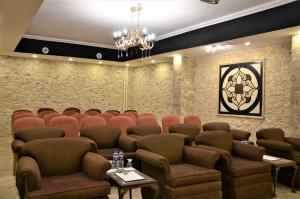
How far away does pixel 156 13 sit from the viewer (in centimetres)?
603

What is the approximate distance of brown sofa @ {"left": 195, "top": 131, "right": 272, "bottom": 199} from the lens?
364cm

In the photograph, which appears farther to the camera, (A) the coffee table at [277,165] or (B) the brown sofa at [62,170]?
(A) the coffee table at [277,165]

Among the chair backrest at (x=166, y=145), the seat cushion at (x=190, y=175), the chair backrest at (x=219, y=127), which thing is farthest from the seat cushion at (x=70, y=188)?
the chair backrest at (x=219, y=127)

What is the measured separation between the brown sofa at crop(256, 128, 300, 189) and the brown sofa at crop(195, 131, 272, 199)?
2.45 ft

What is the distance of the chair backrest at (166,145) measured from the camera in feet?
12.4

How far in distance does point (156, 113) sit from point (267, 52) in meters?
4.71

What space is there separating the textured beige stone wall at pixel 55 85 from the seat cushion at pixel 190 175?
7498 millimetres

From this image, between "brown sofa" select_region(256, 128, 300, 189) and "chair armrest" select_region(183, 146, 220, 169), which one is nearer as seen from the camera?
"chair armrest" select_region(183, 146, 220, 169)

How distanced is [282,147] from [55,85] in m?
8.07

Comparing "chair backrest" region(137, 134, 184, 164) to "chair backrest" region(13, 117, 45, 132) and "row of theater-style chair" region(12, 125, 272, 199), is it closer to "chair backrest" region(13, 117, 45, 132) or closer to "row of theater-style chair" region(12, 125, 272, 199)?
"row of theater-style chair" region(12, 125, 272, 199)

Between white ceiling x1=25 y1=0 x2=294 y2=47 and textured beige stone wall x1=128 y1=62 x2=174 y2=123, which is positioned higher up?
white ceiling x1=25 y1=0 x2=294 y2=47

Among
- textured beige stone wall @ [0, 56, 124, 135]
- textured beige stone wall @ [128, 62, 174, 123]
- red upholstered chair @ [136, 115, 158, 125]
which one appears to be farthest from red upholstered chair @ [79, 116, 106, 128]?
textured beige stone wall @ [0, 56, 124, 135]

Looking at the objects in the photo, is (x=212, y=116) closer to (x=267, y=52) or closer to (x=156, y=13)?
(x=267, y=52)

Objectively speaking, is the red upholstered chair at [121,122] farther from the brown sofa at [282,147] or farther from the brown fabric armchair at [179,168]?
the brown sofa at [282,147]
